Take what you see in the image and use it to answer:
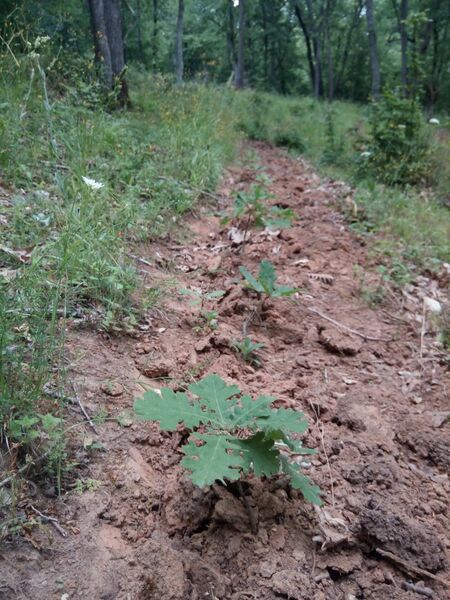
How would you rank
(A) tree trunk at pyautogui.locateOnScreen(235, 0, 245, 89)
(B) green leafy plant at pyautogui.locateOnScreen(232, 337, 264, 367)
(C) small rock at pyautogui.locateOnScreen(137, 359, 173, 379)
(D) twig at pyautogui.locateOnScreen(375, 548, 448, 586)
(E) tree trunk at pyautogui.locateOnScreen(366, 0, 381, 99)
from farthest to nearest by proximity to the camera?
1. (A) tree trunk at pyautogui.locateOnScreen(235, 0, 245, 89)
2. (E) tree trunk at pyautogui.locateOnScreen(366, 0, 381, 99)
3. (B) green leafy plant at pyautogui.locateOnScreen(232, 337, 264, 367)
4. (C) small rock at pyautogui.locateOnScreen(137, 359, 173, 379)
5. (D) twig at pyautogui.locateOnScreen(375, 548, 448, 586)

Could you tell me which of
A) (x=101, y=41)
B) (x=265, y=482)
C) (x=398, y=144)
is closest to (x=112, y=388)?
(x=265, y=482)

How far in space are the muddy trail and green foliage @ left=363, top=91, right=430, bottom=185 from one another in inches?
163

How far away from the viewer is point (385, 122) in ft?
23.0

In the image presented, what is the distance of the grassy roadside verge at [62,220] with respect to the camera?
4.78ft

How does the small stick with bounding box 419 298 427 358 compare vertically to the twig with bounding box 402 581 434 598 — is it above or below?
above

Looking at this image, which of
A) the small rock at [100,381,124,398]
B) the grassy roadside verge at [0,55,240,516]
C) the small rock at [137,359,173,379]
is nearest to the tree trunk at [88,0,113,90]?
the grassy roadside verge at [0,55,240,516]

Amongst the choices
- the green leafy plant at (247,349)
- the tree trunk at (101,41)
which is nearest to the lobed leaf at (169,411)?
the green leafy plant at (247,349)

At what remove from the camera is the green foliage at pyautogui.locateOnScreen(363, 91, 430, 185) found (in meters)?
6.55

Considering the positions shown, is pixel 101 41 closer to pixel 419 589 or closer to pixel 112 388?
pixel 112 388

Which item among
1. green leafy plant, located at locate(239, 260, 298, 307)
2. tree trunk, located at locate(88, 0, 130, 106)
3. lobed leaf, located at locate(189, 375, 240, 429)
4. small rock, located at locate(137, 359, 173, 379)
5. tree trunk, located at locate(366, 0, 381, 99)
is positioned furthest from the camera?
tree trunk, located at locate(366, 0, 381, 99)

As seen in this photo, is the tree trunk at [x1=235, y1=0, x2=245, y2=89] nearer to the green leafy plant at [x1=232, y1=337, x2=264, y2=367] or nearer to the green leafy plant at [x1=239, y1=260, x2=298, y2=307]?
the green leafy plant at [x1=239, y1=260, x2=298, y2=307]

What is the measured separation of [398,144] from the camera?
6.85 m

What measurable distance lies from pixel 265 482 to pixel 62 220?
1859mm

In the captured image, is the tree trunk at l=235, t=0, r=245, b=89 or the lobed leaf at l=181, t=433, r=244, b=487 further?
the tree trunk at l=235, t=0, r=245, b=89
